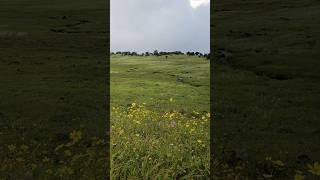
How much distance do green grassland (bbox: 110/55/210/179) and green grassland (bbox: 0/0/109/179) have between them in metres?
0.66

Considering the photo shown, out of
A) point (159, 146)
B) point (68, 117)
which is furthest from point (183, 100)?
point (159, 146)

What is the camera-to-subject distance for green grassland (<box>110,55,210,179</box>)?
11062 millimetres

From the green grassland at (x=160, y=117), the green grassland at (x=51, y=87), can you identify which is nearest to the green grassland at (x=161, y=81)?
the green grassland at (x=160, y=117)

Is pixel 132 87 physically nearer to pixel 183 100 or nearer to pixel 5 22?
pixel 183 100

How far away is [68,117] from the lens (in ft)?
80.6
